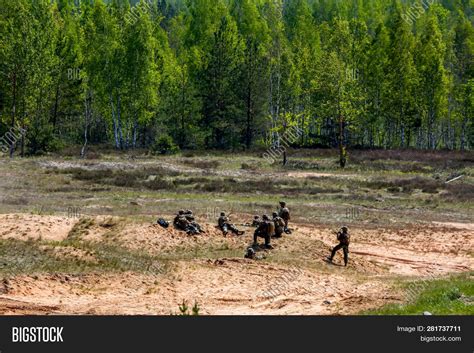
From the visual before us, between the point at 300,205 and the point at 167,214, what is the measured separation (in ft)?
29.0

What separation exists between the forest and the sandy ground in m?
28.8

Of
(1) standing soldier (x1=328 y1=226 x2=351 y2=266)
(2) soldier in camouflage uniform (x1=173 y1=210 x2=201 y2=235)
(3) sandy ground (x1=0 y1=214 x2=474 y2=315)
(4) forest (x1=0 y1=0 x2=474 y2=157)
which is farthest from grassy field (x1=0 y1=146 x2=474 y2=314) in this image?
(4) forest (x1=0 y1=0 x2=474 y2=157)

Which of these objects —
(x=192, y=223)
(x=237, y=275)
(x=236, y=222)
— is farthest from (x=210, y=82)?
(x=237, y=275)

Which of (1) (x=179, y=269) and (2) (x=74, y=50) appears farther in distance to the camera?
(2) (x=74, y=50)

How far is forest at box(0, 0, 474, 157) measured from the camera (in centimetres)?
5550

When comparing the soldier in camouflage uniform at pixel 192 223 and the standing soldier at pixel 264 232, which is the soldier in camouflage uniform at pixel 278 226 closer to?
A: the standing soldier at pixel 264 232

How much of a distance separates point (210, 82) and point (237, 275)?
51.0 metres

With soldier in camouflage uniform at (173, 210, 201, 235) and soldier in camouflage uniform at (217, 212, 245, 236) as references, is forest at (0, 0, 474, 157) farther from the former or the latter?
soldier in camouflage uniform at (173, 210, 201, 235)

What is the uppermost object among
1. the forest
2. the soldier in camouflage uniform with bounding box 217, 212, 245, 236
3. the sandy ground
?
the forest

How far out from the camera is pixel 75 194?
35.7 meters

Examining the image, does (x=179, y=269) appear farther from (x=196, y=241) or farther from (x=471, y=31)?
(x=471, y=31)

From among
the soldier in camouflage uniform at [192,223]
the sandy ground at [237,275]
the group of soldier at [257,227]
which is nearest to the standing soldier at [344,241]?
the group of soldier at [257,227]

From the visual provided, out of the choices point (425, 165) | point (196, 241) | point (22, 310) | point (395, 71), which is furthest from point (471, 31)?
point (22, 310)

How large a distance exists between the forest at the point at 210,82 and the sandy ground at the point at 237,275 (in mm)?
28848
